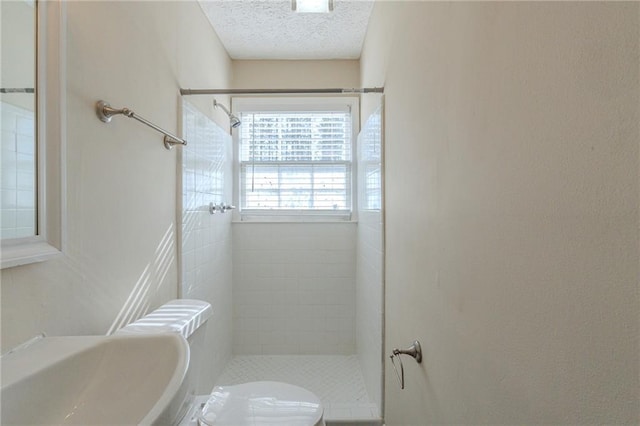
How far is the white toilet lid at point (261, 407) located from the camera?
1262 millimetres

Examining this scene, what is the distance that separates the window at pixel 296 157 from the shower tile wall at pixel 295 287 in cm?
19

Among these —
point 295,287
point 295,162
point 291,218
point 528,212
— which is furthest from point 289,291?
point 528,212

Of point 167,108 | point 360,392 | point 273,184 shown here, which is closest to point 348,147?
point 273,184

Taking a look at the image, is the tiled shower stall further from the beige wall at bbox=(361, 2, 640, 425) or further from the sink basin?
the sink basin

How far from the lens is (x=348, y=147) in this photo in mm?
2947

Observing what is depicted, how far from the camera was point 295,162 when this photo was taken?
294 cm

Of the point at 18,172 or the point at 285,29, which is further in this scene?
the point at 285,29

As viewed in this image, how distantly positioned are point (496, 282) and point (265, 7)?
2178mm

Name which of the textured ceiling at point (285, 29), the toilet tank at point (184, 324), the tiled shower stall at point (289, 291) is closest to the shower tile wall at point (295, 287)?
the tiled shower stall at point (289, 291)

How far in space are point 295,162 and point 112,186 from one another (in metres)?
1.83

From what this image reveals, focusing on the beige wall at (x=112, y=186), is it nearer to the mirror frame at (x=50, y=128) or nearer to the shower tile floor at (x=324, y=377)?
the mirror frame at (x=50, y=128)

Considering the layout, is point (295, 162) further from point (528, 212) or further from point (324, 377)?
point (528, 212)

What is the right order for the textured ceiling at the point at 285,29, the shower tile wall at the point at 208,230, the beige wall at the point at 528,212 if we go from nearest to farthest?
the beige wall at the point at 528,212
the shower tile wall at the point at 208,230
the textured ceiling at the point at 285,29

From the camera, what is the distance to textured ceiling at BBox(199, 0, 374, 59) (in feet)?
7.21
